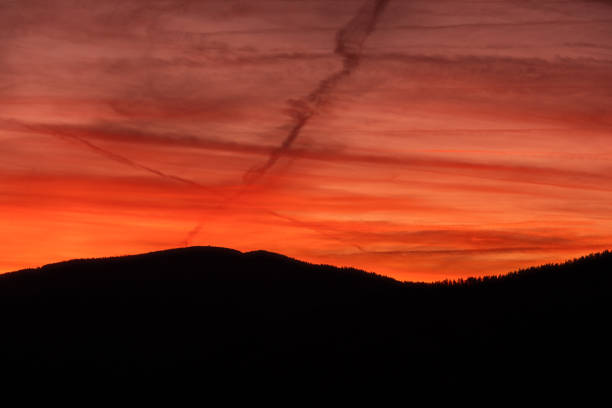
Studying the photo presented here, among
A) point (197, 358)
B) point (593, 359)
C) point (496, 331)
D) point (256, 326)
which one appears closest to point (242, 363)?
point (197, 358)

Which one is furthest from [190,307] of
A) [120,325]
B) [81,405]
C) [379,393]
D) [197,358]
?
[379,393]

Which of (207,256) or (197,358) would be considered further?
(207,256)

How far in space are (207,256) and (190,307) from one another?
9.45 metres

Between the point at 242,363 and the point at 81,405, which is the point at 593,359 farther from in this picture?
the point at 81,405

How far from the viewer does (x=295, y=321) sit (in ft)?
133

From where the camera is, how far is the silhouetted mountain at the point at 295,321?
1167 inches

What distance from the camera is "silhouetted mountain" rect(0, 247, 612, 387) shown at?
2964 cm

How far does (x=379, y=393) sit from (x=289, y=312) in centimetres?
1450

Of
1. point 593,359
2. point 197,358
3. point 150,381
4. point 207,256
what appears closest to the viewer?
point 593,359

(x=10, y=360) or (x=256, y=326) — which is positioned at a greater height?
(x=256, y=326)

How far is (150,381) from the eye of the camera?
32.9 m

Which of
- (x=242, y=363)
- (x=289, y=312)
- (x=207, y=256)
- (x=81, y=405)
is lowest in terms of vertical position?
(x=81, y=405)

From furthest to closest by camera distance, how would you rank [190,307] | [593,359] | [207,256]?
[207,256]
[190,307]
[593,359]

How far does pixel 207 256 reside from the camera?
173ft
